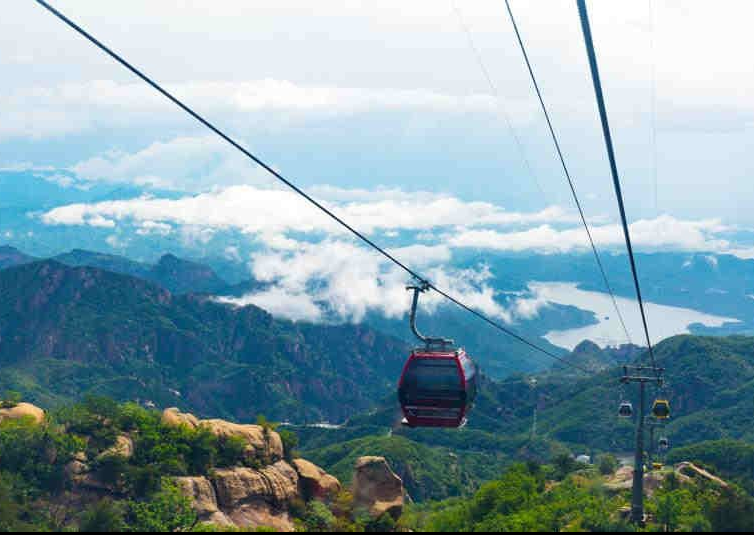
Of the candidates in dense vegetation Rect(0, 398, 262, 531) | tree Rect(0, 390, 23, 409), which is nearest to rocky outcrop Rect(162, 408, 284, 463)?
dense vegetation Rect(0, 398, 262, 531)

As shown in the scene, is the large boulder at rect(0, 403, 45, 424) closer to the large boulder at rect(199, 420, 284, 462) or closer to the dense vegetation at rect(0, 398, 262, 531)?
→ the dense vegetation at rect(0, 398, 262, 531)

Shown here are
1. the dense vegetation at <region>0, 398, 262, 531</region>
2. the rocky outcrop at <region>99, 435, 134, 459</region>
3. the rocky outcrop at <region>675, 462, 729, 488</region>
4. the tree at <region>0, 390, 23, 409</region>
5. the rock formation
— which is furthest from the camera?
the tree at <region>0, 390, 23, 409</region>

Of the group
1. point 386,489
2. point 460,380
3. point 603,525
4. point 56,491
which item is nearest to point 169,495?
point 56,491

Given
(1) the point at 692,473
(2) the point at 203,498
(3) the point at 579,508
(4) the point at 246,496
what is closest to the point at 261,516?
(4) the point at 246,496

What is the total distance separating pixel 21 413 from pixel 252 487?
3577cm

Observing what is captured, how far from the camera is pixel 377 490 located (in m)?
95.4

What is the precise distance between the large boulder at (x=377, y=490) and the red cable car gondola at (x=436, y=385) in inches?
1699

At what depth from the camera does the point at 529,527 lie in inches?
3174

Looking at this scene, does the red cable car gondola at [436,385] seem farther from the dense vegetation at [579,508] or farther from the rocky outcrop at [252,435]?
the rocky outcrop at [252,435]

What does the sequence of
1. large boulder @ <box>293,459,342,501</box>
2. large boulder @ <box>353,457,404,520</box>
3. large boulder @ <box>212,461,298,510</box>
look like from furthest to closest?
large boulder @ <box>293,459,342,501</box> → large boulder @ <box>212,461,298,510</box> → large boulder @ <box>353,457,404,520</box>

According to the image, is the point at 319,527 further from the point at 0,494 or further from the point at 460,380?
the point at 460,380

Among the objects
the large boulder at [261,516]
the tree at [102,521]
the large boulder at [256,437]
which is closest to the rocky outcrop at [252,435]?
the large boulder at [256,437]

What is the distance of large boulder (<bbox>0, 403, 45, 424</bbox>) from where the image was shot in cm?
11236

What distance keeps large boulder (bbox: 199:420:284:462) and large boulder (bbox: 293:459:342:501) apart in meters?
3.42
